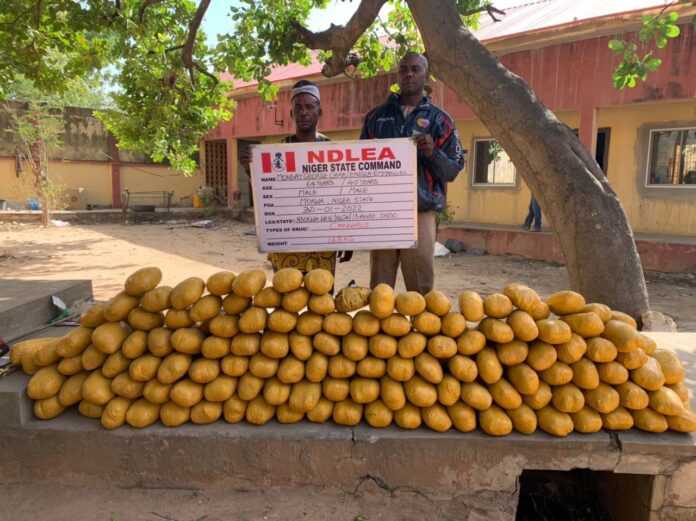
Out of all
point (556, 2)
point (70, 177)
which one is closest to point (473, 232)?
point (556, 2)

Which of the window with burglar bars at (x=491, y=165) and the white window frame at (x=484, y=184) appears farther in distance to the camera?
the window with burglar bars at (x=491, y=165)

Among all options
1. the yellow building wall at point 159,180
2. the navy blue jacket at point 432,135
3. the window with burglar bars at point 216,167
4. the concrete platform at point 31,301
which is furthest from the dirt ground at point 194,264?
the yellow building wall at point 159,180

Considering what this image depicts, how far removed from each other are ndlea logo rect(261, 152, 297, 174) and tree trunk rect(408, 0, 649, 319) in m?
1.62

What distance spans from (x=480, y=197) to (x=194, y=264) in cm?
676

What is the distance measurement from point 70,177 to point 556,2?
18040mm

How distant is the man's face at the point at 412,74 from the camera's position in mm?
2775

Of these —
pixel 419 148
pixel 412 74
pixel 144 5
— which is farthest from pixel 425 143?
pixel 144 5

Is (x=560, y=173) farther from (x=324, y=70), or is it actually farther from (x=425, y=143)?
(x=324, y=70)

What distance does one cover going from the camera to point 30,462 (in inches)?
91.8

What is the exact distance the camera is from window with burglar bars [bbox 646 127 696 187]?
8906mm

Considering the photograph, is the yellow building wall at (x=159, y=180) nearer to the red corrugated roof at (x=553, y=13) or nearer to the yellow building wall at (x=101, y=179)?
the yellow building wall at (x=101, y=179)

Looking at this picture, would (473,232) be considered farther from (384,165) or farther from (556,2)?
(384,165)

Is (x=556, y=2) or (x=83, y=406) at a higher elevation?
(x=556, y=2)

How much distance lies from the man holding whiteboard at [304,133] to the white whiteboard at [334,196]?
0.18 m
